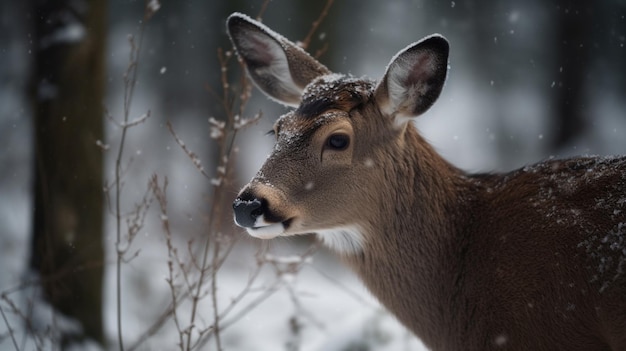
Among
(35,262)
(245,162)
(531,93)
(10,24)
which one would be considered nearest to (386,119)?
(35,262)

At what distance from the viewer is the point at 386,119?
13.4 feet

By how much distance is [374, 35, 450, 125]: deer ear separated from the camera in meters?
3.83

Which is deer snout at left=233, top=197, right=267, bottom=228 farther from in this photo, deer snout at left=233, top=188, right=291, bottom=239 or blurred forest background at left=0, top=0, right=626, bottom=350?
blurred forest background at left=0, top=0, right=626, bottom=350

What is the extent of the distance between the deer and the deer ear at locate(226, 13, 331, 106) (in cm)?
28

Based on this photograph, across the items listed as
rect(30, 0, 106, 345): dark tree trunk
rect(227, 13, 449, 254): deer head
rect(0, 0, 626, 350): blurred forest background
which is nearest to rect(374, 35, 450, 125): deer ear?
rect(227, 13, 449, 254): deer head

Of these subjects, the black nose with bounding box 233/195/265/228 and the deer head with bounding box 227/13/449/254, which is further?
the deer head with bounding box 227/13/449/254

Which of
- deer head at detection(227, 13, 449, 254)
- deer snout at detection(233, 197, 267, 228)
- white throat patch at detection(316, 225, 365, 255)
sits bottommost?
deer snout at detection(233, 197, 267, 228)

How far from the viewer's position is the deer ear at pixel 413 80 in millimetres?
3830

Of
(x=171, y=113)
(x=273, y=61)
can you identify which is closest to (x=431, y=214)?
(x=273, y=61)

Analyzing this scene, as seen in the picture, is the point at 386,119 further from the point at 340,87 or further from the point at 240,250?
the point at 240,250

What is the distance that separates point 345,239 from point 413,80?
94cm

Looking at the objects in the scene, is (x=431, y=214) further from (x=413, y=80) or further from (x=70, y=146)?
(x=70, y=146)

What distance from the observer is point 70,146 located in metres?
6.72

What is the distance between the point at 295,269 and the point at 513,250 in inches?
90.0
